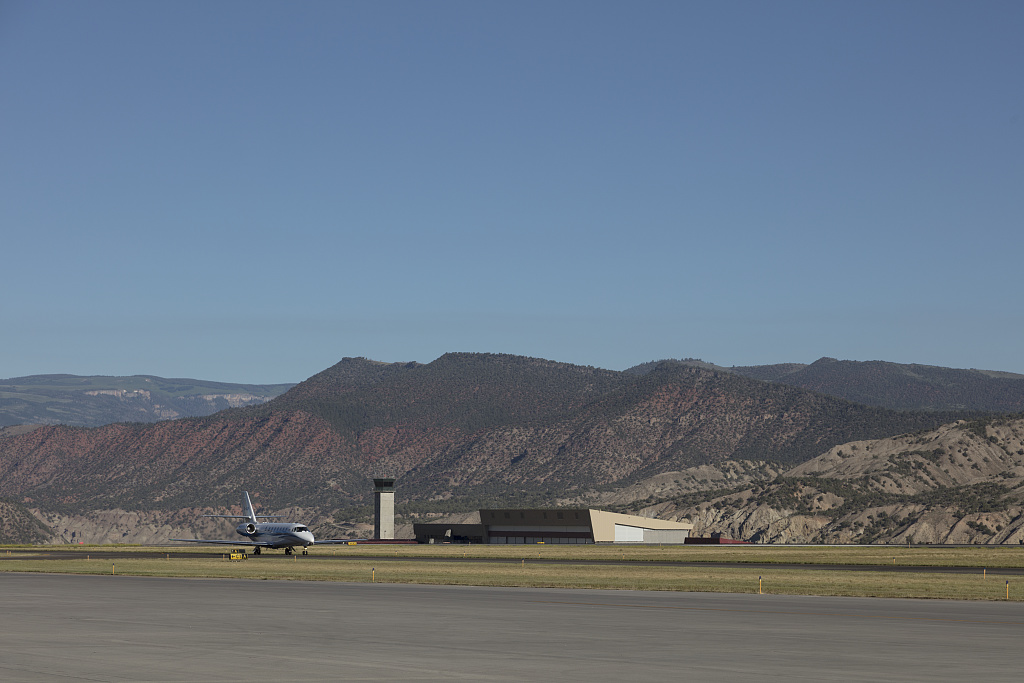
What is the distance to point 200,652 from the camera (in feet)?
87.3

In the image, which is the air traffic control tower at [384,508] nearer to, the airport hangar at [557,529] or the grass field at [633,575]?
the airport hangar at [557,529]

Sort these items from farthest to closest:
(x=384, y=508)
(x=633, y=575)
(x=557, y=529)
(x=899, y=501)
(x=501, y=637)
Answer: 1. (x=384, y=508)
2. (x=899, y=501)
3. (x=557, y=529)
4. (x=633, y=575)
5. (x=501, y=637)

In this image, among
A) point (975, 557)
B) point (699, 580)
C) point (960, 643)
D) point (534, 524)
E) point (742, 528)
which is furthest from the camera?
point (742, 528)

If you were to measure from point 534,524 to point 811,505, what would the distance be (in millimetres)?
45785

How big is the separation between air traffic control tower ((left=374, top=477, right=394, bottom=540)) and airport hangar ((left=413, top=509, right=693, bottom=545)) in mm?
6680

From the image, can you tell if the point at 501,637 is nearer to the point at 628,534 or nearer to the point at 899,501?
the point at 628,534

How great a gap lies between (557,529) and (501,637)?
130 metres

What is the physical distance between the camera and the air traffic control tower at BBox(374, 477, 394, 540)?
170 m

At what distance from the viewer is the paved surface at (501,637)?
76.7 feet

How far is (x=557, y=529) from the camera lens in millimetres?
159000

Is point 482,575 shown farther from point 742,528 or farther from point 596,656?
point 742,528

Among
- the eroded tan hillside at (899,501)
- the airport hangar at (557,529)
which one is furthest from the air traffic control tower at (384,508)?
the eroded tan hillside at (899,501)

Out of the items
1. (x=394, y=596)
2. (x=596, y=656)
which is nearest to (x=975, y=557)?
(x=394, y=596)

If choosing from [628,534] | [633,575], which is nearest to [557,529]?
[628,534]
